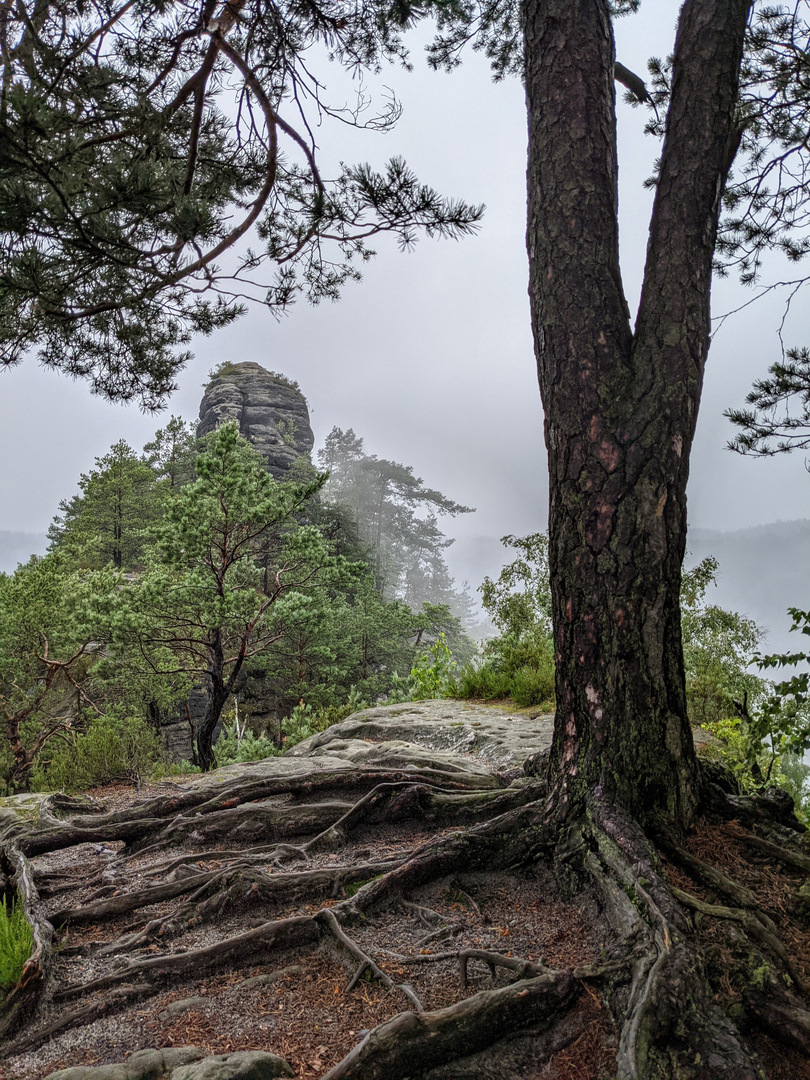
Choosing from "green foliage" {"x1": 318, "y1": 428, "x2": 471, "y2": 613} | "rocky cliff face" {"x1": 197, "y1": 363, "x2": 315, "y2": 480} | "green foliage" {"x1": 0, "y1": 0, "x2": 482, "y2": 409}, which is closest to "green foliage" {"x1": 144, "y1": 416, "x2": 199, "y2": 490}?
"rocky cliff face" {"x1": 197, "y1": 363, "x2": 315, "y2": 480}

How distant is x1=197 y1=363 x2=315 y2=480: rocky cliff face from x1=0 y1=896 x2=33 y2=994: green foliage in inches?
1230

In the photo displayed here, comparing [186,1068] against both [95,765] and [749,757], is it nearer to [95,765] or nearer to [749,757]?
[749,757]

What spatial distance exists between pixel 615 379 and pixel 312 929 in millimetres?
2843

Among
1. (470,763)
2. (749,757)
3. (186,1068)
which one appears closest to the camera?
(186,1068)

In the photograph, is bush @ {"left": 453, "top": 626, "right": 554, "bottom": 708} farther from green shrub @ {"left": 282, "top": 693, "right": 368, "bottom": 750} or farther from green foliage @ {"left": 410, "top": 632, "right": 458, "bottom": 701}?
green shrub @ {"left": 282, "top": 693, "right": 368, "bottom": 750}

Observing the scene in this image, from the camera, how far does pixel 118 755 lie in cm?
856

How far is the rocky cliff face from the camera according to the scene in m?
34.5

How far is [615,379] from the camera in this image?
2824mm

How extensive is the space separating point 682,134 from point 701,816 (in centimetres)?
334

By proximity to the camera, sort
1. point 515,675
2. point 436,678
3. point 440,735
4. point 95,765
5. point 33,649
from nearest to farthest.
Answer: point 440,735 < point 515,675 < point 95,765 < point 436,678 < point 33,649

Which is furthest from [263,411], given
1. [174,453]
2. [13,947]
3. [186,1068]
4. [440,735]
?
[186,1068]

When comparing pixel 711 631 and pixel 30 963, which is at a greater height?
pixel 711 631

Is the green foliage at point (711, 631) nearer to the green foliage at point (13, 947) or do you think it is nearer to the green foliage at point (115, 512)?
the green foliage at point (13, 947)

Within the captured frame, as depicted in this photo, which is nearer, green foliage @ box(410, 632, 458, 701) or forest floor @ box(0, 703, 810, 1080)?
forest floor @ box(0, 703, 810, 1080)
